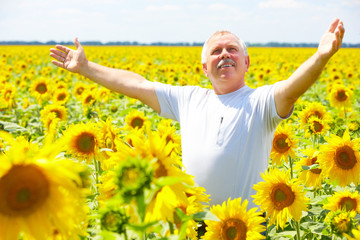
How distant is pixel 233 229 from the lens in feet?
4.96

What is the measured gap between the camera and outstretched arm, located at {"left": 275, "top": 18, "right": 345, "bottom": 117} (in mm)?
1746

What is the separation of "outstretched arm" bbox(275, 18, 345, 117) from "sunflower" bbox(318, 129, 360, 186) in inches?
13.4

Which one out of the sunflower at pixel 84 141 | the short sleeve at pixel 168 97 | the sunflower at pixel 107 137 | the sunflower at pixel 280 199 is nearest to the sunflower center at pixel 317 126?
the short sleeve at pixel 168 97

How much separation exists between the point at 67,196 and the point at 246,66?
2324 millimetres

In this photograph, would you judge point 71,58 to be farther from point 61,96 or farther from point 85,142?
point 61,96

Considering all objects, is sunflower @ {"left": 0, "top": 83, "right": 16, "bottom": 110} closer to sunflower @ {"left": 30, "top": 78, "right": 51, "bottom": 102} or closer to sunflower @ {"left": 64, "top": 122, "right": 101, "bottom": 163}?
sunflower @ {"left": 30, "top": 78, "right": 51, "bottom": 102}

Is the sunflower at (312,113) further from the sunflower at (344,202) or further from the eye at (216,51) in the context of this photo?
the sunflower at (344,202)

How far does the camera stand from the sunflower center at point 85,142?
2.36 m

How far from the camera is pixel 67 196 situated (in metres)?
0.93

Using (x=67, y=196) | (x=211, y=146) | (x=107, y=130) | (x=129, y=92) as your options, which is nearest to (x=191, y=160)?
(x=211, y=146)

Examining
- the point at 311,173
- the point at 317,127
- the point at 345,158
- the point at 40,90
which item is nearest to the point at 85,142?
the point at 311,173

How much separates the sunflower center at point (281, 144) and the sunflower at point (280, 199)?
1021 mm

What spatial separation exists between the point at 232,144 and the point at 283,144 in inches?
22.9

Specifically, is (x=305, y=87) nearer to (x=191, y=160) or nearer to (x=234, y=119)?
(x=234, y=119)
